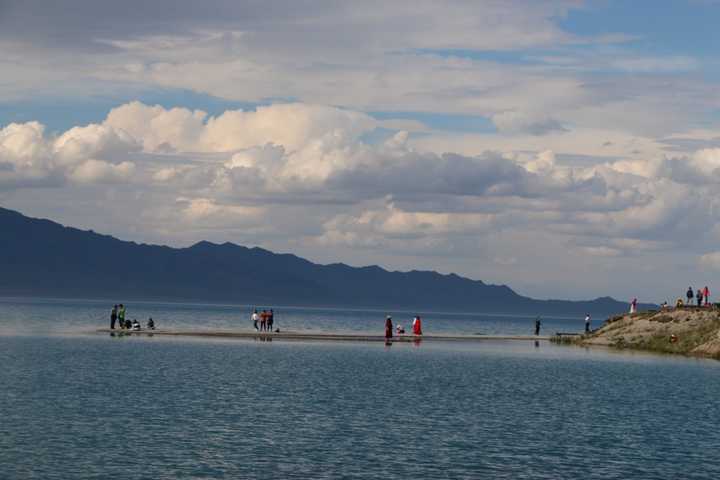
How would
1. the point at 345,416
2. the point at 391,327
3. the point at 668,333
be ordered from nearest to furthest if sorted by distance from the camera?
the point at 345,416 → the point at 668,333 → the point at 391,327

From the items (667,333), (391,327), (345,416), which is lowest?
(345,416)

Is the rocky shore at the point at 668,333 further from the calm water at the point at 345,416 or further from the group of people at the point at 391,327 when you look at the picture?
the group of people at the point at 391,327

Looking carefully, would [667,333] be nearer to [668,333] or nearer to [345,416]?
[668,333]

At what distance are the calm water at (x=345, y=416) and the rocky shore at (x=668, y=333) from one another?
38.3 ft

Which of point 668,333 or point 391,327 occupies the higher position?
point 668,333

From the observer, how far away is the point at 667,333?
354 ft

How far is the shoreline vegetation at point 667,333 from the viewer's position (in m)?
102

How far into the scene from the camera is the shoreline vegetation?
101812 millimetres

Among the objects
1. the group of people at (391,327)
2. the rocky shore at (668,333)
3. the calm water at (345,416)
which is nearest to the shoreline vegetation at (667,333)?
the rocky shore at (668,333)

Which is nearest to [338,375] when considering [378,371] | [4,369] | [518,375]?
[378,371]

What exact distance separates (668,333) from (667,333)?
142 mm

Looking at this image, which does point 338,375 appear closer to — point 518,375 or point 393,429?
point 518,375

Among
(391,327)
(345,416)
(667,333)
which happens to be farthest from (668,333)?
(345,416)

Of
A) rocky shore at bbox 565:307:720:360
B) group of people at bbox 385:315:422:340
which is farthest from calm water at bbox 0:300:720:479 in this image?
group of people at bbox 385:315:422:340
